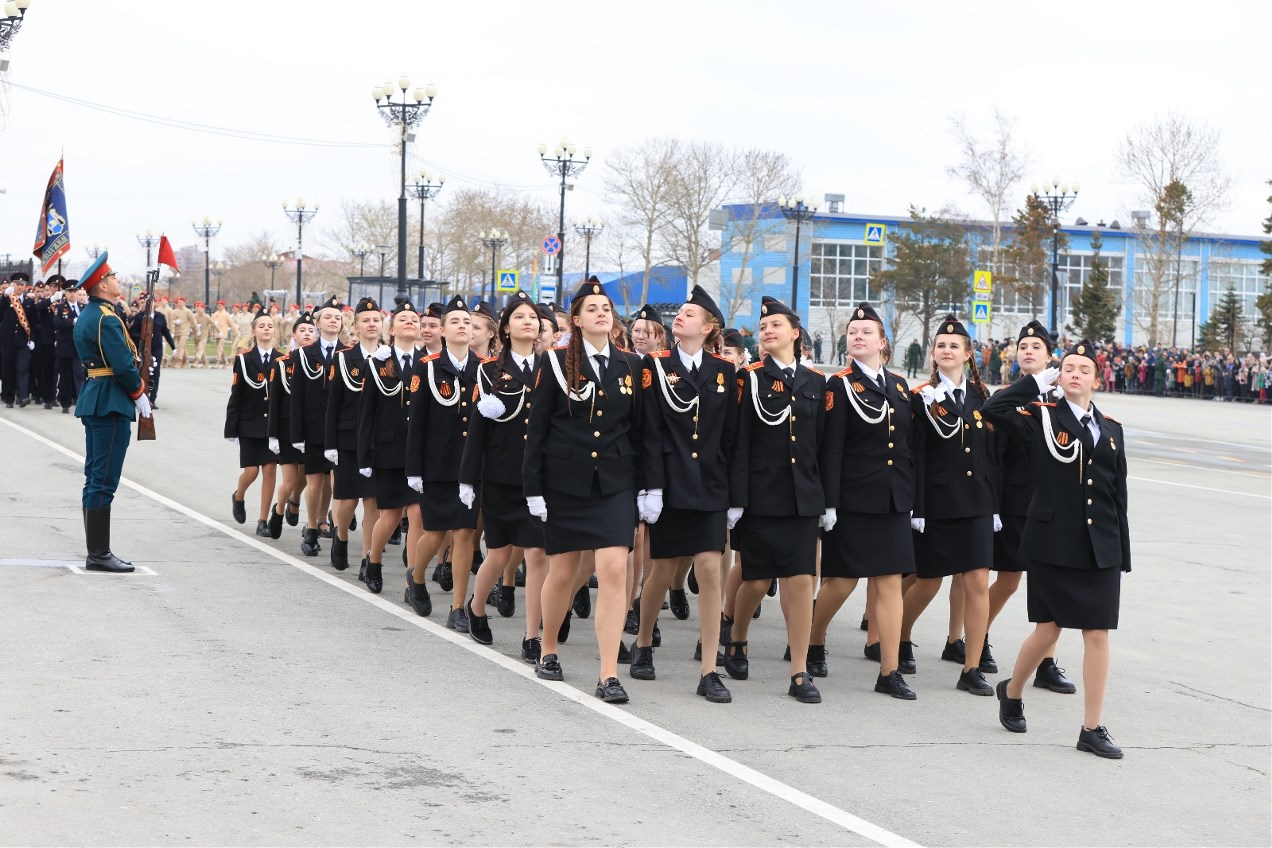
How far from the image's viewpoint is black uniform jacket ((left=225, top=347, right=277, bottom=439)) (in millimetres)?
12883

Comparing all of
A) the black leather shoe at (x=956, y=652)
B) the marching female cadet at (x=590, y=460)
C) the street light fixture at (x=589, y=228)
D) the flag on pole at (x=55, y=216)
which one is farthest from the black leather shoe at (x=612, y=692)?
the street light fixture at (x=589, y=228)

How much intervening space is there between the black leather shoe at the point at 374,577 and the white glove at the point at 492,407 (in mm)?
2220

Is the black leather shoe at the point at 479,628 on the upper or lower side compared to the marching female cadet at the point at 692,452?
lower

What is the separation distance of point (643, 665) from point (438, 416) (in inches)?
96.9

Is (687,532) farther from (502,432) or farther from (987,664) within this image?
(987,664)

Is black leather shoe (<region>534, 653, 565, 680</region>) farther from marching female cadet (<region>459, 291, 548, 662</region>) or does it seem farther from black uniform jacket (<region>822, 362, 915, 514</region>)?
black uniform jacket (<region>822, 362, 915, 514</region>)

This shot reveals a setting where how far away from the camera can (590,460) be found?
7609mm

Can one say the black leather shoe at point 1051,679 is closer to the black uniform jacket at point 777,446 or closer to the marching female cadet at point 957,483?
the marching female cadet at point 957,483

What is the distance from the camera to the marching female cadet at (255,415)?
12836mm

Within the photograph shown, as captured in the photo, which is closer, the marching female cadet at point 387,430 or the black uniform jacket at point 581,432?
the black uniform jacket at point 581,432

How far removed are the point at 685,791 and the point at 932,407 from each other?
3.24m

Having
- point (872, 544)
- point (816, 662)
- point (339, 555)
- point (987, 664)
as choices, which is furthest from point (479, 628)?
point (987, 664)

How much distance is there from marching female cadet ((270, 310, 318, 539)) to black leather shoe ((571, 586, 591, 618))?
10.2 ft

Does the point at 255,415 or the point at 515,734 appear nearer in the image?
the point at 515,734
